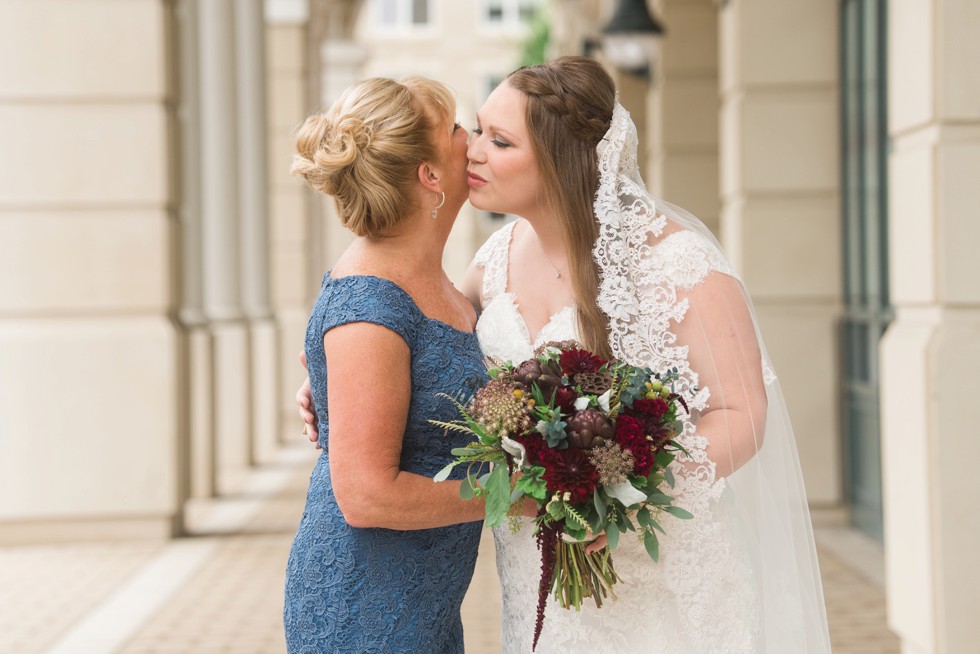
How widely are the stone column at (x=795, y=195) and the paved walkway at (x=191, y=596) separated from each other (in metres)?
1.09

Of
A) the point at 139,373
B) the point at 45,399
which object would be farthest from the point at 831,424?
the point at 45,399

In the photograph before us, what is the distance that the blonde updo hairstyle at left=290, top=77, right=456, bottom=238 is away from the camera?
268 centimetres

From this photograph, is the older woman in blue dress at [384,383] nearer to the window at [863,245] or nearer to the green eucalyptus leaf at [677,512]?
the green eucalyptus leaf at [677,512]

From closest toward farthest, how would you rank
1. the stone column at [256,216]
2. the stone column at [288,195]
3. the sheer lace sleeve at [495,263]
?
the sheer lace sleeve at [495,263]
the stone column at [256,216]
the stone column at [288,195]

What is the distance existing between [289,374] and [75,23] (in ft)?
29.1

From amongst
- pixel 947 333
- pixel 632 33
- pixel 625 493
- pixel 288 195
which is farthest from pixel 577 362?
pixel 288 195

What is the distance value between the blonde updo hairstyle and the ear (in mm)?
14

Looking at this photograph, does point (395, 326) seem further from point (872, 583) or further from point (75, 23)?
point (75, 23)

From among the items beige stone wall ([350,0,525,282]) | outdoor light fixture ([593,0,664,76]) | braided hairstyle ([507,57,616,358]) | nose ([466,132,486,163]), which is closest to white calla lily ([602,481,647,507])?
braided hairstyle ([507,57,616,358])

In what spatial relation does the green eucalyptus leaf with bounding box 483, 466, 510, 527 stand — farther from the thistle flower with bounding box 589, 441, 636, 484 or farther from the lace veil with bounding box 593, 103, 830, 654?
the lace veil with bounding box 593, 103, 830, 654

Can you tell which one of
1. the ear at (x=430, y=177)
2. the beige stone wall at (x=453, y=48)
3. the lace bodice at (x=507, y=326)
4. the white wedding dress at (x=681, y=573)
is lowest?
the white wedding dress at (x=681, y=573)

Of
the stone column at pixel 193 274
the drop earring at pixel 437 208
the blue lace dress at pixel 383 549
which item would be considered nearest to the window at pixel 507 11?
the stone column at pixel 193 274

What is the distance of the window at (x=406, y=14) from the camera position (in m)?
43.4

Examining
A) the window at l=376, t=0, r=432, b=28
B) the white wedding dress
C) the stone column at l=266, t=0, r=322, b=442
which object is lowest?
the white wedding dress
